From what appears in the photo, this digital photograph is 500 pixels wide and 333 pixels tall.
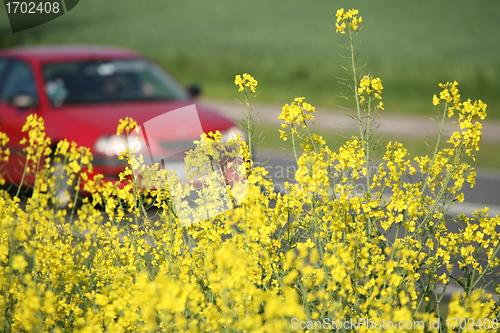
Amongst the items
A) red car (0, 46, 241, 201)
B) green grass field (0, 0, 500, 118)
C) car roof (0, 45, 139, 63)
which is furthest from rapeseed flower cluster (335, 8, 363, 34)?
green grass field (0, 0, 500, 118)

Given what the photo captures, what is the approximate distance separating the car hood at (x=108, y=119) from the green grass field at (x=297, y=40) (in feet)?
32.2

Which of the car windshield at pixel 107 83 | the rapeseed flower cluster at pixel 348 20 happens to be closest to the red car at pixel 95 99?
the car windshield at pixel 107 83

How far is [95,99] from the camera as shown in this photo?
24.6 ft

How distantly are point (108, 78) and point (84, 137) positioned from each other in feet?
4.31

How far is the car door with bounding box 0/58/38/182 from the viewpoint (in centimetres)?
720

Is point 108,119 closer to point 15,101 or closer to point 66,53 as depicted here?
point 15,101

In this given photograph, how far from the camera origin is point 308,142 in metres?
3.46

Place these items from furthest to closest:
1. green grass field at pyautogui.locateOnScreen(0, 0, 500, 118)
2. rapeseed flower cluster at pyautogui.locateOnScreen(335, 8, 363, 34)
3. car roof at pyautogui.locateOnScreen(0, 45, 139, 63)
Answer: green grass field at pyautogui.locateOnScreen(0, 0, 500, 118) → car roof at pyautogui.locateOnScreen(0, 45, 139, 63) → rapeseed flower cluster at pyautogui.locateOnScreen(335, 8, 363, 34)

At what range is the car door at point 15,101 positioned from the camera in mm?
7200

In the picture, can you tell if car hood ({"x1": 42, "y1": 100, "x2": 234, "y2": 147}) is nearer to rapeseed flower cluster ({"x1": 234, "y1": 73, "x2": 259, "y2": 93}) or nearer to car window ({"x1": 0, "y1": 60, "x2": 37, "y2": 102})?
car window ({"x1": 0, "y1": 60, "x2": 37, "y2": 102})

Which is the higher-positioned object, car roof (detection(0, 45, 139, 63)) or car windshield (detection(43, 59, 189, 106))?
car roof (detection(0, 45, 139, 63))

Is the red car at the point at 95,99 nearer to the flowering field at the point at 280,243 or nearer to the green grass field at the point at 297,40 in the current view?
the flowering field at the point at 280,243

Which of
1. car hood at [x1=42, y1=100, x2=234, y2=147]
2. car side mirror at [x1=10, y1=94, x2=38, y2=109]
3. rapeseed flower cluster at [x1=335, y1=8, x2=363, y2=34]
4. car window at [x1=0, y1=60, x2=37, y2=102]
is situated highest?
rapeseed flower cluster at [x1=335, y1=8, x2=363, y2=34]

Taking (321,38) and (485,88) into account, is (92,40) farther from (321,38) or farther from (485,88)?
(485,88)
